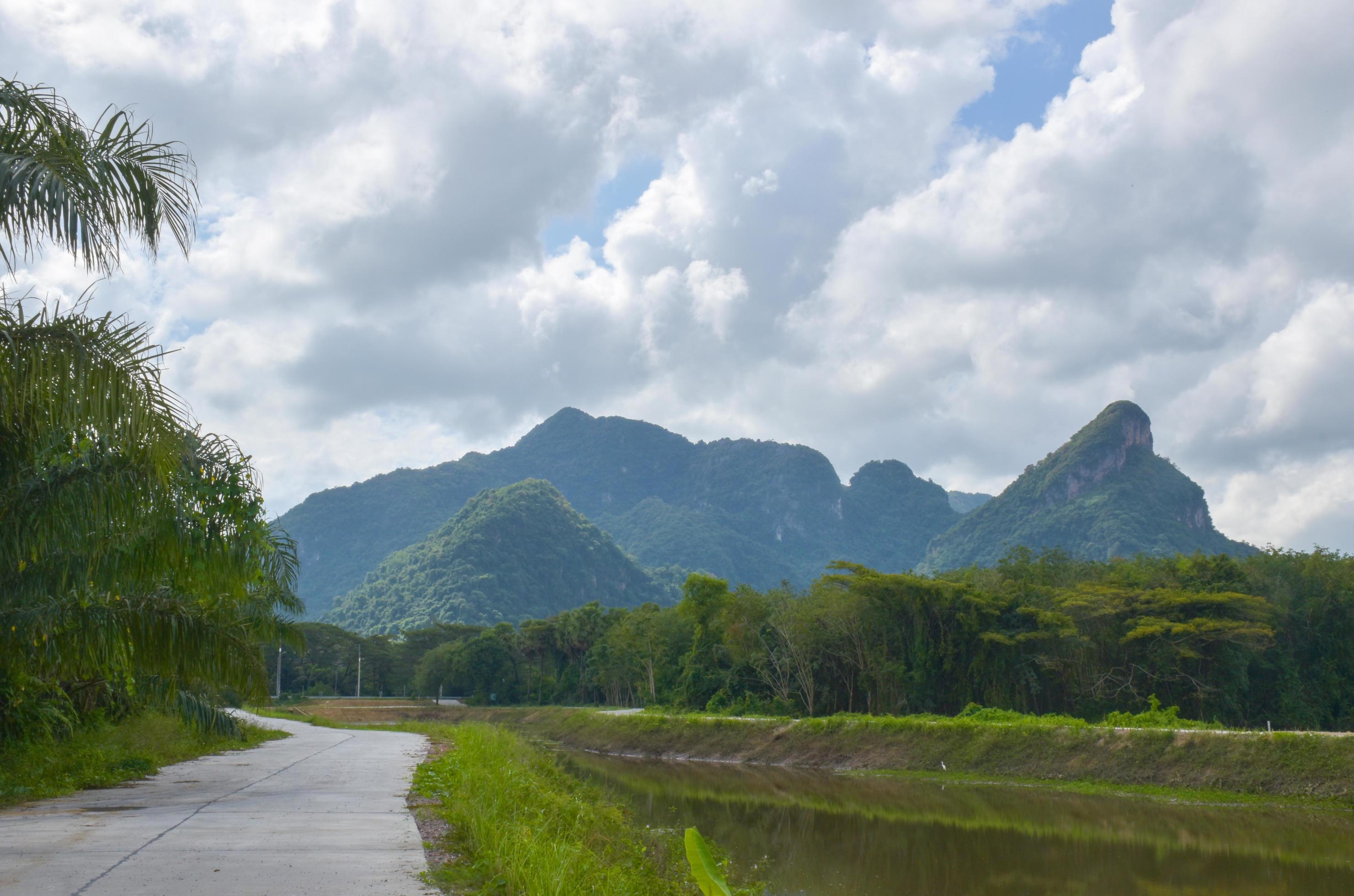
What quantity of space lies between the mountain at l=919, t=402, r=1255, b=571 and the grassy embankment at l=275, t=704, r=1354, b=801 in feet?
240

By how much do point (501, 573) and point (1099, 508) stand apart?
76058mm

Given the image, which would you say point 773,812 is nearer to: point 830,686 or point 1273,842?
point 1273,842

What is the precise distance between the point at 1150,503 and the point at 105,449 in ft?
399

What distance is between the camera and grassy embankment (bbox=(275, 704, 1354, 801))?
869 inches

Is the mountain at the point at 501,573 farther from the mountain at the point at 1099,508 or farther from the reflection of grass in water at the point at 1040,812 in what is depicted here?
the reflection of grass in water at the point at 1040,812

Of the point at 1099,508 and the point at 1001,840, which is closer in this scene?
the point at 1001,840

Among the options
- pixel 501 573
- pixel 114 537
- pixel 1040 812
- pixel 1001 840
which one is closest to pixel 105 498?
pixel 114 537

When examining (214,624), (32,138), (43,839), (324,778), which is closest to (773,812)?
(324,778)

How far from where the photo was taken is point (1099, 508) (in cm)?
11006

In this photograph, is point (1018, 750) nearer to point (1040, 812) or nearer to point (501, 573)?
point (1040, 812)

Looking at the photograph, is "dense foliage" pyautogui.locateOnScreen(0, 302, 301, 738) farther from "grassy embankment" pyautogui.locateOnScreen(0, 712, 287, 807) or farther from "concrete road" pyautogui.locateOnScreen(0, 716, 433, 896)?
"concrete road" pyautogui.locateOnScreen(0, 716, 433, 896)

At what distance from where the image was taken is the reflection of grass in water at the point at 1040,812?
1706 centimetres

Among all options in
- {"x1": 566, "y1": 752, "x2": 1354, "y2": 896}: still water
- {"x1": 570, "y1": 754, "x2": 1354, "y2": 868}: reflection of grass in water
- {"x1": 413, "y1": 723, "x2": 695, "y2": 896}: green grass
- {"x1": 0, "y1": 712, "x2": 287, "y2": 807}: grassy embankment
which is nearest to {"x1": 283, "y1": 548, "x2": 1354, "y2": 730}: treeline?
{"x1": 570, "y1": 754, "x2": 1354, "y2": 868}: reflection of grass in water

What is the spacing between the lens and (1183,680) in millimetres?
34812
